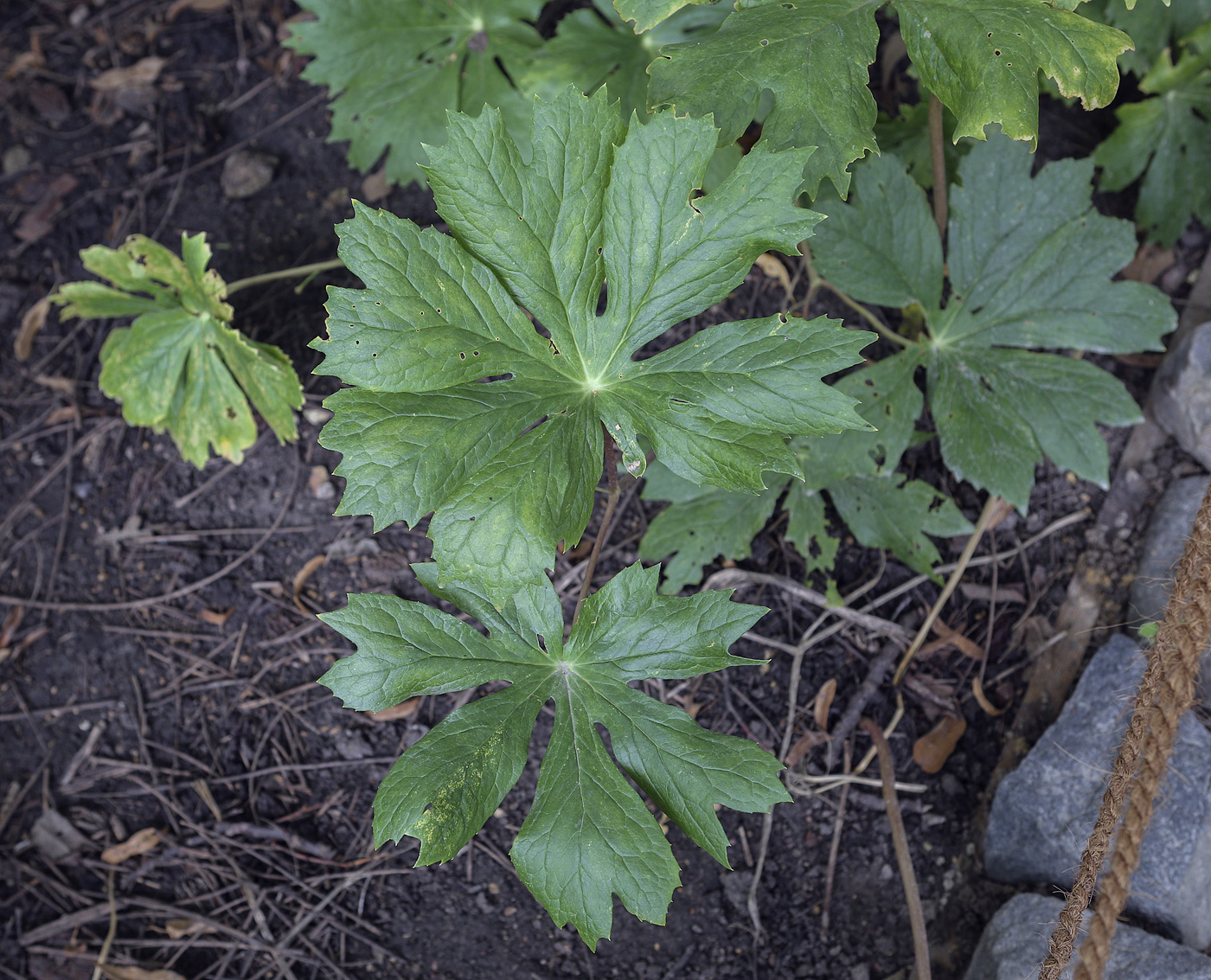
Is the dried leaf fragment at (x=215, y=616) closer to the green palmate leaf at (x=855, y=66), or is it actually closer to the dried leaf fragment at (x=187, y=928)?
the dried leaf fragment at (x=187, y=928)

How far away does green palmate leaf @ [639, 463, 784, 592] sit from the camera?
210 cm

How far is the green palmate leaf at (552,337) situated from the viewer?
4.92 feet

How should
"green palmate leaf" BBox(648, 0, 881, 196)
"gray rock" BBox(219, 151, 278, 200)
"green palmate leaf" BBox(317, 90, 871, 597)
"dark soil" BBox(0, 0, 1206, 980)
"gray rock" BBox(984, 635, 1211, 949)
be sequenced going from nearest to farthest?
"green palmate leaf" BBox(317, 90, 871, 597), "green palmate leaf" BBox(648, 0, 881, 196), "gray rock" BBox(984, 635, 1211, 949), "dark soil" BBox(0, 0, 1206, 980), "gray rock" BBox(219, 151, 278, 200)

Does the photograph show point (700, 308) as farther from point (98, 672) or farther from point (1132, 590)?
point (98, 672)

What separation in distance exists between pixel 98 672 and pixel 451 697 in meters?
1.10

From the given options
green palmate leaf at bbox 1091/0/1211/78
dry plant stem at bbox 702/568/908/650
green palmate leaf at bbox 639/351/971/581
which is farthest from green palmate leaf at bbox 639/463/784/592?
green palmate leaf at bbox 1091/0/1211/78

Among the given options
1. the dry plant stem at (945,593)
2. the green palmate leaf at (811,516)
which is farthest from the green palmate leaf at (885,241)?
the dry plant stem at (945,593)

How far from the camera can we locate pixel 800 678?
2227 millimetres

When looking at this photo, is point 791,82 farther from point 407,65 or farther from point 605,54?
point 407,65

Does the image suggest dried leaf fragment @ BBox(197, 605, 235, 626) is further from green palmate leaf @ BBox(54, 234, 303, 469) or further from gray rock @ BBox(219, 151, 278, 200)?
gray rock @ BBox(219, 151, 278, 200)

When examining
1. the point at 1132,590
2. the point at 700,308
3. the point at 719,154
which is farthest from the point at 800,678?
the point at 719,154

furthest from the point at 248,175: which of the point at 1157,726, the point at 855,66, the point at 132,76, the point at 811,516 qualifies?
the point at 1157,726

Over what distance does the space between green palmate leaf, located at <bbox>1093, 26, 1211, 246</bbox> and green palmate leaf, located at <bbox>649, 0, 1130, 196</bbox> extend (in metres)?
0.87

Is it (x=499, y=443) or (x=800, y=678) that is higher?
(x=499, y=443)
